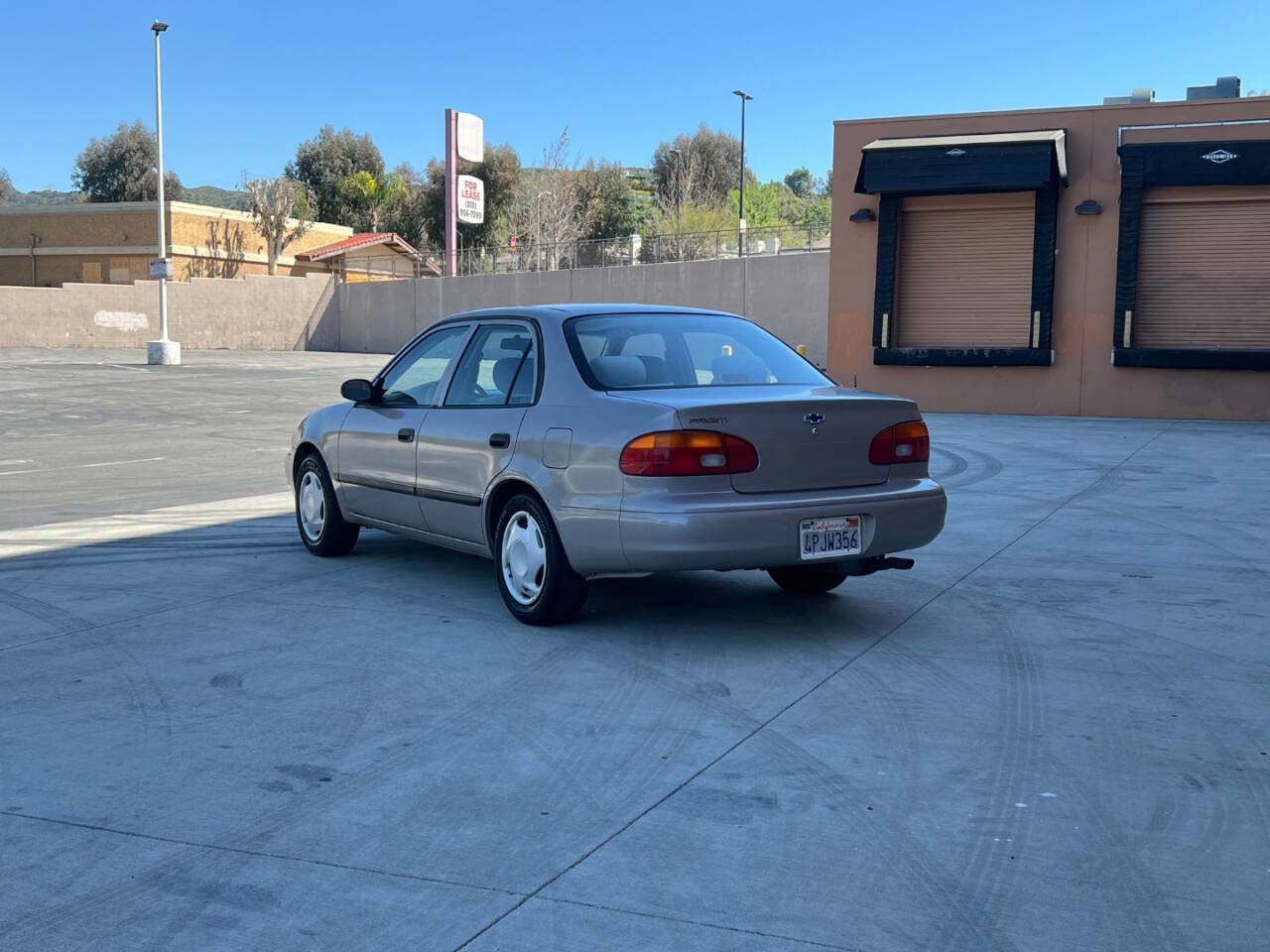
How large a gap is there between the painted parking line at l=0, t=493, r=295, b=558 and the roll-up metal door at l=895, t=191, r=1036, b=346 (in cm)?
1492

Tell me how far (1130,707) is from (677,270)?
38108mm

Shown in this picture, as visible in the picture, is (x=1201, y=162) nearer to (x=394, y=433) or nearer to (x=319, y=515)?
(x=319, y=515)

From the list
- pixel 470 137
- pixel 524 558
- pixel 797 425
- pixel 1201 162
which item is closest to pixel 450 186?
pixel 470 137

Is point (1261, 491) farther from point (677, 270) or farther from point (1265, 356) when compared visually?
point (677, 270)

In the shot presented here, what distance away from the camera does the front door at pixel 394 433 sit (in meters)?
7.59

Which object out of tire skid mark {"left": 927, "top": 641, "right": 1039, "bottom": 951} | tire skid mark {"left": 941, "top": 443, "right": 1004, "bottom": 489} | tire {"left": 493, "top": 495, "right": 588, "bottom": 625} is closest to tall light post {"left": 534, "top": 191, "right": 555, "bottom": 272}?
tire skid mark {"left": 941, "top": 443, "right": 1004, "bottom": 489}

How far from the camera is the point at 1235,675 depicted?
584 centimetres

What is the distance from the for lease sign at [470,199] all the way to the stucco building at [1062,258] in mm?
33473

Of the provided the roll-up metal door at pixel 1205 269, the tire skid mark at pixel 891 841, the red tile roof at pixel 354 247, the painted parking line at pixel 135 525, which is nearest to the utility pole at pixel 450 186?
the red tile roof at pixel 354 247

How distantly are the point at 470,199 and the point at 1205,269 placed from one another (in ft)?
130

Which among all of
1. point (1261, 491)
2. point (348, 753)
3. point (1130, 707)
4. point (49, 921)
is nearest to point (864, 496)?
point (1130, 707)

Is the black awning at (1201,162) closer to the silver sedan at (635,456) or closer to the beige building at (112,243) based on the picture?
the silver sedan at (635,456)

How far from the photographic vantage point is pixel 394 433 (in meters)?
7.72

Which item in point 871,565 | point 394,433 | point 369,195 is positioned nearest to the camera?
point 871,565
